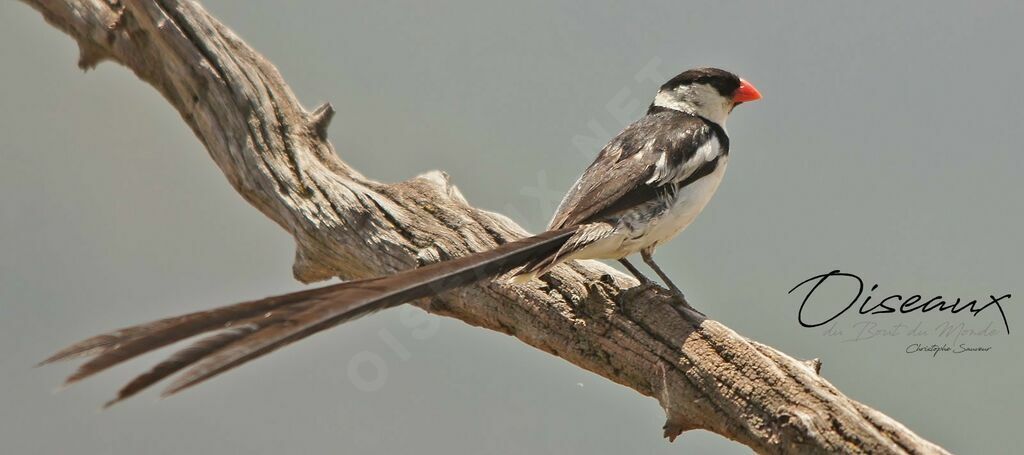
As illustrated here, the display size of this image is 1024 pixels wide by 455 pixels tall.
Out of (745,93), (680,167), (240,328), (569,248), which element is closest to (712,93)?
(745,93)

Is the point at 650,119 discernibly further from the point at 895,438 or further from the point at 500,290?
the point at 895,438

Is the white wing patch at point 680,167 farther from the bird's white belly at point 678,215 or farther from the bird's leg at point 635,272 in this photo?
the bird's leg at point 635,272

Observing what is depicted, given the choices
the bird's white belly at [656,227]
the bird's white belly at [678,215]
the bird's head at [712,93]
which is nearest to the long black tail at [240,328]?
the bird's white belly at [656,227]

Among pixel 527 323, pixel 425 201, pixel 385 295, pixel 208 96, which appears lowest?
pixel 385 295

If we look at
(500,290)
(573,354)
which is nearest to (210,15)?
(500,290)

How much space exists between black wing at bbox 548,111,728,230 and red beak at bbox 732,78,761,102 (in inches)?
A: 10.0

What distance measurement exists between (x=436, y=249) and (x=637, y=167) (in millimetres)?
740

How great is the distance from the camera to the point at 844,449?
2.70 meters

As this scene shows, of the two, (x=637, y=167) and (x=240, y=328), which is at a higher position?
(x=637, y=167)

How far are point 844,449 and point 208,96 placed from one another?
8.21 feet

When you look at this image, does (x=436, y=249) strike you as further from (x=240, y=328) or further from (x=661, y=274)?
(x=240, y=328)

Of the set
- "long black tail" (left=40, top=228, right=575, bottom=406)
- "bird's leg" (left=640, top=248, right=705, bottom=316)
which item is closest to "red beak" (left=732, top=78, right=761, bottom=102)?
"bird's leg" (left=640, top=248, right=705, bottom=316)

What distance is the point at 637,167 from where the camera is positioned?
130 inches

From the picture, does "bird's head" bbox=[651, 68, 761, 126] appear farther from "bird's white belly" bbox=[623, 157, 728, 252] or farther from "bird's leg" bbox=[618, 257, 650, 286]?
"bird's leg" bbox=[618, 257, 650, 286]
